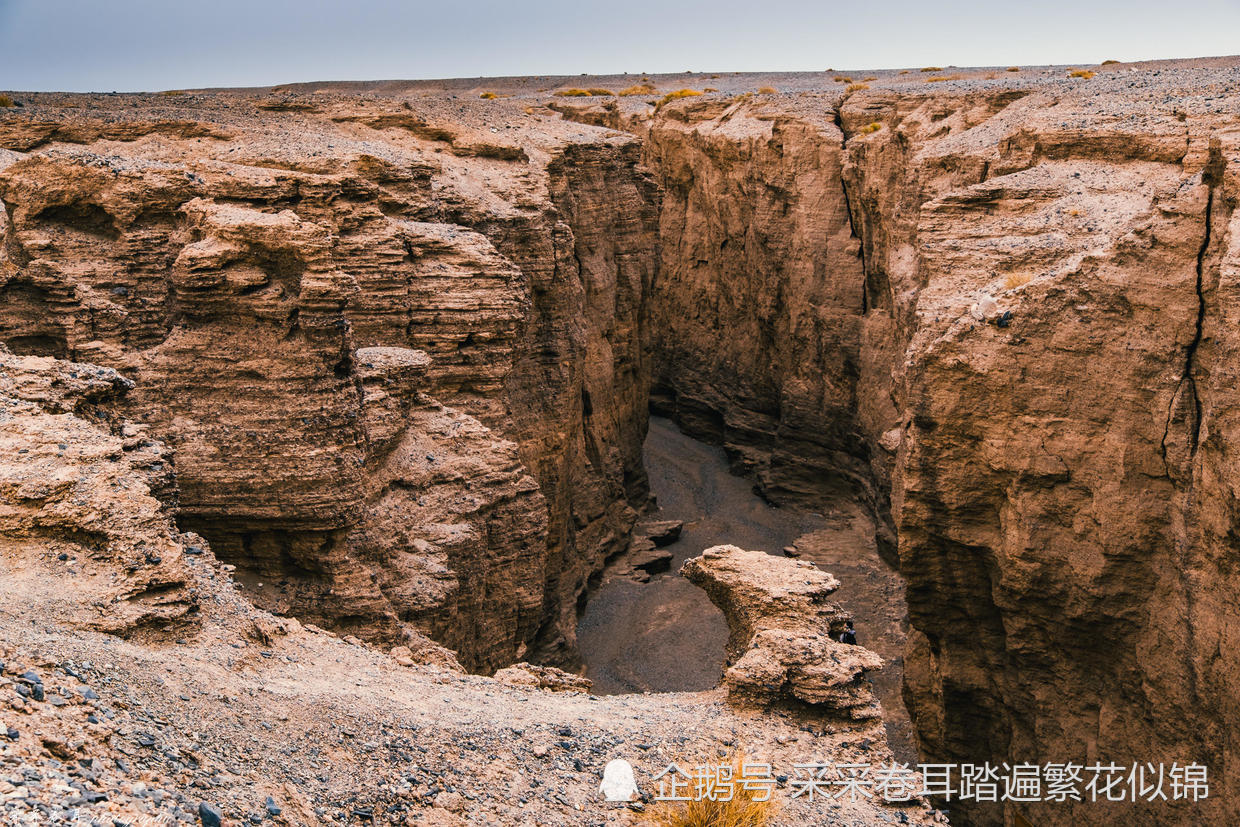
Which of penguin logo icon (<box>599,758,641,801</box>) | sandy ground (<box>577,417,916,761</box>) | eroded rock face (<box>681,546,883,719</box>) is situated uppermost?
eroded rock face (<box>681,546,883,719</box>)

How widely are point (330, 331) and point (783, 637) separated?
6.24 metres

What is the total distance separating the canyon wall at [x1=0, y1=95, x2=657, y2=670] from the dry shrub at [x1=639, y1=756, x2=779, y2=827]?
5859 mm

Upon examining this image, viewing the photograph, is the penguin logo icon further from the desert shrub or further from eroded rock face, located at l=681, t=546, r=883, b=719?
the desert shrub

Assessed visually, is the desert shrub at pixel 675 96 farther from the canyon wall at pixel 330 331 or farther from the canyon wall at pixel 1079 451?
the canyon wall at pixel 1079 451

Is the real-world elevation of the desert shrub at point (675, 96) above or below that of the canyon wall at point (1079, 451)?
above

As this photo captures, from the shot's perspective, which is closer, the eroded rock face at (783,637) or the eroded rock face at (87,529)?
the eroded rock face at (87,529)

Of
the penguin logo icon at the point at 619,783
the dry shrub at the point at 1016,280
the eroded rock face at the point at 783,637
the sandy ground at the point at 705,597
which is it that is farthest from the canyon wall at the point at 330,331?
the dry shrub at the point at 1016,280

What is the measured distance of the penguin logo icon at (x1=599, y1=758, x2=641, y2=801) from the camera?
8500 millimetres

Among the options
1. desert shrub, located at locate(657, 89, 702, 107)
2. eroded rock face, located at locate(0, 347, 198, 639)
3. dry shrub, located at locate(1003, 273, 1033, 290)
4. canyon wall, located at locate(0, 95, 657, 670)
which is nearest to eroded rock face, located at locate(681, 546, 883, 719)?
canyon wall, located at locate(0, 95, 657, 670)

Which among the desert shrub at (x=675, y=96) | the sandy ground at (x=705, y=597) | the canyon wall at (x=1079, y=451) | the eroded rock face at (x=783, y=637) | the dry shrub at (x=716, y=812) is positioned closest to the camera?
the dry shrub at (x=716, y=812)

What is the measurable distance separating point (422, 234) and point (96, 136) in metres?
6.06

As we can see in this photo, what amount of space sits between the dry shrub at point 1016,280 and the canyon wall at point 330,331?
710 centimetres

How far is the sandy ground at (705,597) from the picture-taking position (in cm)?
2272

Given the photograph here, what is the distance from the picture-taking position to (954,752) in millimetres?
16547
